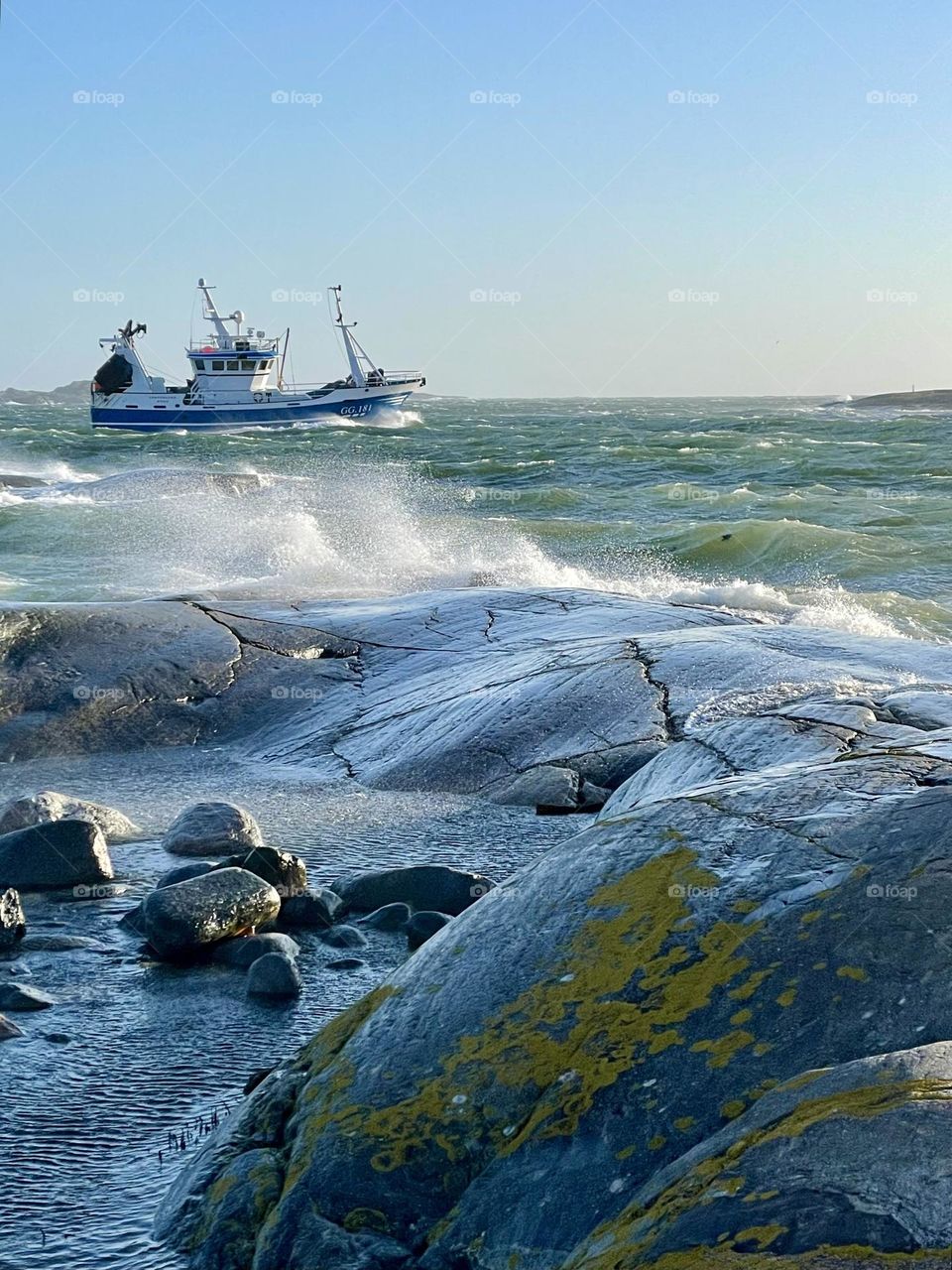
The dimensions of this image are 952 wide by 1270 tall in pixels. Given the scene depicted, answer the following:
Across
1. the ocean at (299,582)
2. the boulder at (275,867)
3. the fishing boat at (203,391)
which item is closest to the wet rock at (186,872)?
the boulder at (275,867)

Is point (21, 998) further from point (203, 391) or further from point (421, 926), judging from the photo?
point (203, 391)

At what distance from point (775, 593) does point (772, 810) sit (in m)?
12.1

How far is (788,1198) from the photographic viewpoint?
197cm

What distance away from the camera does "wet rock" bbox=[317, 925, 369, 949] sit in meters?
4.89

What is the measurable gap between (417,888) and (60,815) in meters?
1.90

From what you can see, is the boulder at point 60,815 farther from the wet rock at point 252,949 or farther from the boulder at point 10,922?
the wet rock at point 252,949

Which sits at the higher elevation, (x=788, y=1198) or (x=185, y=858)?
(x=788, y=1198)

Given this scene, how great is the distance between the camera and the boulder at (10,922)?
4844 mm

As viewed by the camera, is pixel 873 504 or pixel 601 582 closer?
pixel 601 582

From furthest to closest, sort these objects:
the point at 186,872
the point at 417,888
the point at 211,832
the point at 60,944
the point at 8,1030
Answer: the point at 211,832 < the point at 186,872 < the point at 417,888 < the point at 60,944 < the point at 8,1030

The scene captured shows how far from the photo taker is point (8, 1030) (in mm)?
4059

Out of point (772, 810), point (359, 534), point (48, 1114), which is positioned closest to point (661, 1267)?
point (772, 810)

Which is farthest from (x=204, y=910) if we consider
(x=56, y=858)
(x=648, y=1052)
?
(x=648, y=1052)

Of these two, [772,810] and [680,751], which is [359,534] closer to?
[680,751]
